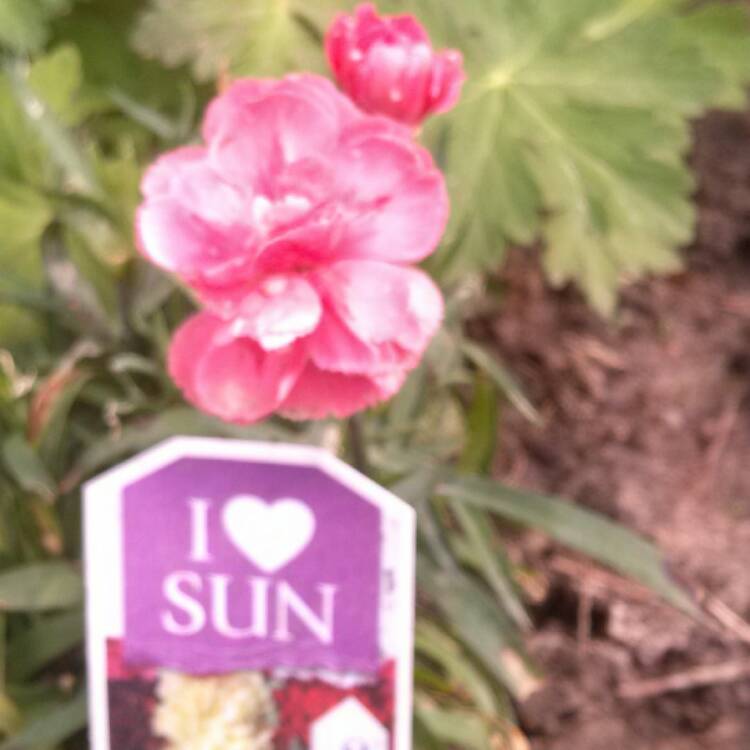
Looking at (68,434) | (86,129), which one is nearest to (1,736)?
(68,434)

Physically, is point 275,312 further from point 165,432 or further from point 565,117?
point 565,117

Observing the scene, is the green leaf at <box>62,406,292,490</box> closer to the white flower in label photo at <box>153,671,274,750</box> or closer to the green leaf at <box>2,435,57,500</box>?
the green leaf at <box>2,435,57,500</box>

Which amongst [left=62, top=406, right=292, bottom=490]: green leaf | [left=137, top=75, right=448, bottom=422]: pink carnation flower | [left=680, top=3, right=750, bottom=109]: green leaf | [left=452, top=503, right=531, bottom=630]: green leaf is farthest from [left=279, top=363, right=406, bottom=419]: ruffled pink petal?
[left=680, top=3, right=750, bottom=109]: green leaf

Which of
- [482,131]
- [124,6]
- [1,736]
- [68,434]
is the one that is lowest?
[1,736]

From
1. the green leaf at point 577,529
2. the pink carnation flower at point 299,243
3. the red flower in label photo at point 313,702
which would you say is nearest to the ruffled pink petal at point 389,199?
the pink carnation flower at point 299,243

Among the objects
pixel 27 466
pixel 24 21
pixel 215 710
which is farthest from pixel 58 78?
pixel 215 710

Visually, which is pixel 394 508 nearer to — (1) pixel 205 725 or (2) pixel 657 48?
A: (1) pixel 205 725
